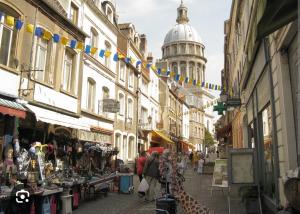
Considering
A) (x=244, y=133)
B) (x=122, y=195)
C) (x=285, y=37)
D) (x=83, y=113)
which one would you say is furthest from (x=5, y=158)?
(x=244, y=133)

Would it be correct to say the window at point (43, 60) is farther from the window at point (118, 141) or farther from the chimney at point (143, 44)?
the chimney at point (143, 44)

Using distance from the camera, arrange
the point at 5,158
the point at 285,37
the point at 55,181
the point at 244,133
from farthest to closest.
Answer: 1. the point at 244,133
2. the point at 5,158
3. the point at 55,181
4. the point at 285,37

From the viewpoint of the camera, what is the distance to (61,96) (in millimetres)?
13719

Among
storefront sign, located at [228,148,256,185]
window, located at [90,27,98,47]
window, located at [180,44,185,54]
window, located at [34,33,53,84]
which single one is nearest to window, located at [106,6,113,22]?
window, located at [90,27,98,47]

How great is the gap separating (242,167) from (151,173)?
361 centimetres

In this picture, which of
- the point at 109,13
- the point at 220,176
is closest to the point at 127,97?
the point at 109,13

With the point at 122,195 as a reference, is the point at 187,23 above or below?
above

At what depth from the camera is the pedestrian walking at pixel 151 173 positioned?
1088 centimetres

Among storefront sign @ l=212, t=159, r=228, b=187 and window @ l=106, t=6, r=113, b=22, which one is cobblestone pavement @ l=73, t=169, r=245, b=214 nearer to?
storefront sign @ l=212, t=159, r=228, b=187

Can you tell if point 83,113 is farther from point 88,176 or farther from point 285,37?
point 285,37

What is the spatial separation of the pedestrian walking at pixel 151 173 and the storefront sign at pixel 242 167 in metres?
3.14

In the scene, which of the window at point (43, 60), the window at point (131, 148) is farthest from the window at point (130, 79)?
the window at point (43, 60)

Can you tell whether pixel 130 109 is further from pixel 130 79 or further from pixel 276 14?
pixel 276 14

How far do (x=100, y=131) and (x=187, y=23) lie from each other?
312ft
